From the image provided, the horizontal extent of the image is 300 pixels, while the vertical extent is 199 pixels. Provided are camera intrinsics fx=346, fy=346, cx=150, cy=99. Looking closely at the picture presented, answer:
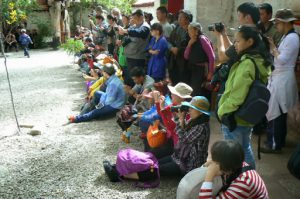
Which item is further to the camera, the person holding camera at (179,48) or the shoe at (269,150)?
the person holding camera at (179,48)

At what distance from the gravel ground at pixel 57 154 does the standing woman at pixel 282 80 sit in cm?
145

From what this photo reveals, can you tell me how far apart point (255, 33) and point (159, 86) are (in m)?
2.69

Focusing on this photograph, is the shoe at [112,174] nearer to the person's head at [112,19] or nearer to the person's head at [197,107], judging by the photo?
the person's head at [197,107]

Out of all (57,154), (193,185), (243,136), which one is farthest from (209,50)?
(193,185)

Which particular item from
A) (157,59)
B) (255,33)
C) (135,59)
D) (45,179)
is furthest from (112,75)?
(255,33)

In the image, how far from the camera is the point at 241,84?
116 inches

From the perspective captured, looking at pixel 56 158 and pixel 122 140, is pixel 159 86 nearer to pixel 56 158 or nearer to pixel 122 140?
pixel 122 140

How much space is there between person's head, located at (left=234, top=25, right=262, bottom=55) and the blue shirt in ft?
11.8

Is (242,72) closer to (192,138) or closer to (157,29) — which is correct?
(192,138)

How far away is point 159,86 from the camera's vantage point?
18.2 ft

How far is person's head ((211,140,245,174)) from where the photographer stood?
2.39 meters

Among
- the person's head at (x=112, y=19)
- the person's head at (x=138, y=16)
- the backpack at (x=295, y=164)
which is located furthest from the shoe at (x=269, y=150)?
the person's head at (x=112, y=19)

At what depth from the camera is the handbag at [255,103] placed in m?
2.96

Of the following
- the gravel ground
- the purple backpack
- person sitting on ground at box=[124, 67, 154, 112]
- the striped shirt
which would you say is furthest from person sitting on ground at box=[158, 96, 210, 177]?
person sitting on ground at box=[124, 67, 154, 112]
